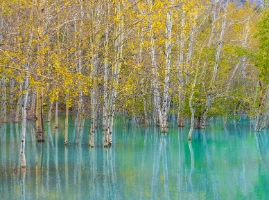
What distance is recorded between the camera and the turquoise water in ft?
48.4

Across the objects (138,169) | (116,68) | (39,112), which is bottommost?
(138,169)

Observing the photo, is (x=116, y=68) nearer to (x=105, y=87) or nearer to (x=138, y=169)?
(x=105, y=87)

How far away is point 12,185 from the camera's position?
1539cm

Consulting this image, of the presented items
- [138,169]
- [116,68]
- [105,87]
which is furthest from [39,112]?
[138,169]

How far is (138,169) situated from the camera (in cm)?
1880

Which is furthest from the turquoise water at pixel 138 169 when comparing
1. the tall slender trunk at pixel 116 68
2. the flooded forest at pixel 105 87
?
the tall slender trunk at pixel 116 68

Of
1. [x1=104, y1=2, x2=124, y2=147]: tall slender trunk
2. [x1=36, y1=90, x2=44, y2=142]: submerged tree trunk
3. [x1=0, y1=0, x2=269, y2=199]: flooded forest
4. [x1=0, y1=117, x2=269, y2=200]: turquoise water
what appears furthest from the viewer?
[x1=36, y1=90, x2=44, y2=142]: submerged tree trunk

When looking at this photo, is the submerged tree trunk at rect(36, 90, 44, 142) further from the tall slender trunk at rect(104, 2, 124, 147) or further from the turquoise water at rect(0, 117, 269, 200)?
the tall slender trunk at rect(104, 2, 124, 147)

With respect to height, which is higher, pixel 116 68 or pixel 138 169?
pixel 116 68

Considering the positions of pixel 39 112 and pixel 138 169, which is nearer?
pixel 138 169

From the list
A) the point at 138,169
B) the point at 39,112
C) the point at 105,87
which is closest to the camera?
the point at 138,169

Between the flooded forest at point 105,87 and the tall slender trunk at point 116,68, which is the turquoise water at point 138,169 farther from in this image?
the tall slender trunk at point 116,68

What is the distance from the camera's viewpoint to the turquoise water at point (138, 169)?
14766 mm

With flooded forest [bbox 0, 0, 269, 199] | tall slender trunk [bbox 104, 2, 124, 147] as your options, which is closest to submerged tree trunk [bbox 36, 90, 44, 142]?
flooded forest [bbox 0, 0, 269, 199]
